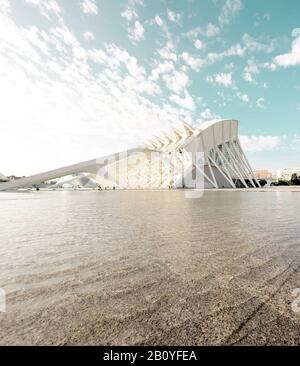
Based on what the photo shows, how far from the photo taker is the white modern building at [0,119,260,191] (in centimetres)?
4259

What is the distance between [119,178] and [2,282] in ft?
179

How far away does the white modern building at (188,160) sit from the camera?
42.6 meters

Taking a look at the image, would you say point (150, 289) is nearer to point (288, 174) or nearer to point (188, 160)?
point (188, 160)

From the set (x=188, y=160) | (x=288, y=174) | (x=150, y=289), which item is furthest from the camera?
(x=288, y=174)

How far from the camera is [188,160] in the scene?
143 feet

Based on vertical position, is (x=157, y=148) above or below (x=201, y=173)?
above

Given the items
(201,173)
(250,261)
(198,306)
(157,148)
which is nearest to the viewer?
(198,306)

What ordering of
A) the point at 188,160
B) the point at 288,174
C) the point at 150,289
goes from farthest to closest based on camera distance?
1. the point at 288,174
2. the point at 188,160
3. the point at 150,289

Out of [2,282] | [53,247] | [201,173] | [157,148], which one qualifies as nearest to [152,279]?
[2,282]

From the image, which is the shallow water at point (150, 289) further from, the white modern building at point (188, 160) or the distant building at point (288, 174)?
the distant building at point (288, 174)

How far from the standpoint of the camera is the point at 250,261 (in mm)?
3059

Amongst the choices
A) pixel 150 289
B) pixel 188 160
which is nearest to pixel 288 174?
pixel 188 160
